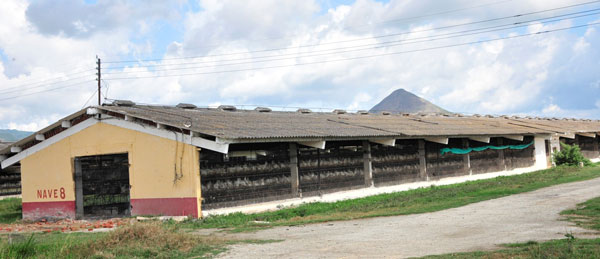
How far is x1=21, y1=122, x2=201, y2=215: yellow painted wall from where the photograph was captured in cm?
1560

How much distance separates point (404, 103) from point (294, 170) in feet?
534

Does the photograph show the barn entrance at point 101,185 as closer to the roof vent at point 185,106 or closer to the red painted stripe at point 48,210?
the red painted stripe at point 48,210

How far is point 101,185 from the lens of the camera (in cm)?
1908

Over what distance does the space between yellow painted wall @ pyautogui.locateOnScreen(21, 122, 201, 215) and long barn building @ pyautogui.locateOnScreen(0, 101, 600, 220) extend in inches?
1.2

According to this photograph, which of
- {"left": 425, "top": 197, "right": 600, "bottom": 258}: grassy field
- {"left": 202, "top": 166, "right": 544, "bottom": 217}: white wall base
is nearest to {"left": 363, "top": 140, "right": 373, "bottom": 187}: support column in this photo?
{"left": 202, "top": 166, "right": 544, "bottom": 217}: white wall base

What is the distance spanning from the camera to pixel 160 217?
1611cm

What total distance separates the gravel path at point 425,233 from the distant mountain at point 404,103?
496 feet

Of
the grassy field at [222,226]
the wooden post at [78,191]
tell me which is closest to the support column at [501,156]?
the grassy field at [222,226]

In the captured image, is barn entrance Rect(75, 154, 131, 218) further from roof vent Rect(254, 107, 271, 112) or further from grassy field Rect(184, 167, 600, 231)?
roof vent Rect(254, 107, 271, 112)

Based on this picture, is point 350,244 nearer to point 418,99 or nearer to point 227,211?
point 227,211

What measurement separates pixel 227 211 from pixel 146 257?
6.87 metres

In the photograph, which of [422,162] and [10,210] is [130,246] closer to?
[10,210]

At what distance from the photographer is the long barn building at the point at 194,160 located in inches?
619

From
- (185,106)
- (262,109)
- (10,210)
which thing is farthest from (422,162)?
(10,210)
